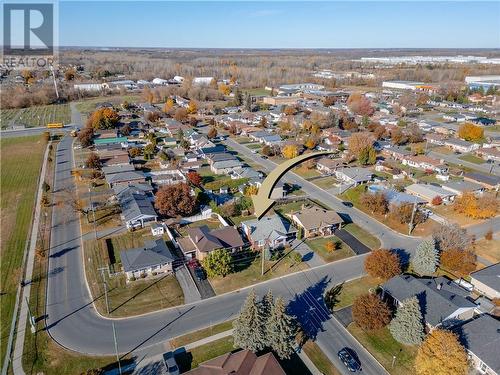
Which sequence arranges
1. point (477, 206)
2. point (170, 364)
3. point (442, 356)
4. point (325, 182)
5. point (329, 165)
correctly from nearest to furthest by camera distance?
point (442, 356), point (170, 364), point (477, 206), point (325, 182), point (329, 165)

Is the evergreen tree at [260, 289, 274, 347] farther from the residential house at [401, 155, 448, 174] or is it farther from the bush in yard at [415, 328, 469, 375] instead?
the residential house at [401, 155, 448, 174]

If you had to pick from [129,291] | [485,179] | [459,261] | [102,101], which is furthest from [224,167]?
[102,101]

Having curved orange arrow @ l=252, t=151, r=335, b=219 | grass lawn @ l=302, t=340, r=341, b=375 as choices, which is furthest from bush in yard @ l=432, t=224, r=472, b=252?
curved orange arrow @ l=252, t=151, r=335, b=219

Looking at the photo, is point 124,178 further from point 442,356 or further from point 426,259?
point 442,356

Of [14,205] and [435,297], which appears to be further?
[14,205]

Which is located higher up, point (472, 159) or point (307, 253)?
point (472, 159)

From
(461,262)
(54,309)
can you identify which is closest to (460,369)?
(461,262)

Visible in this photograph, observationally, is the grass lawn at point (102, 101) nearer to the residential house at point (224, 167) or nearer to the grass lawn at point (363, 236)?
the residential house at point (224, 167)
